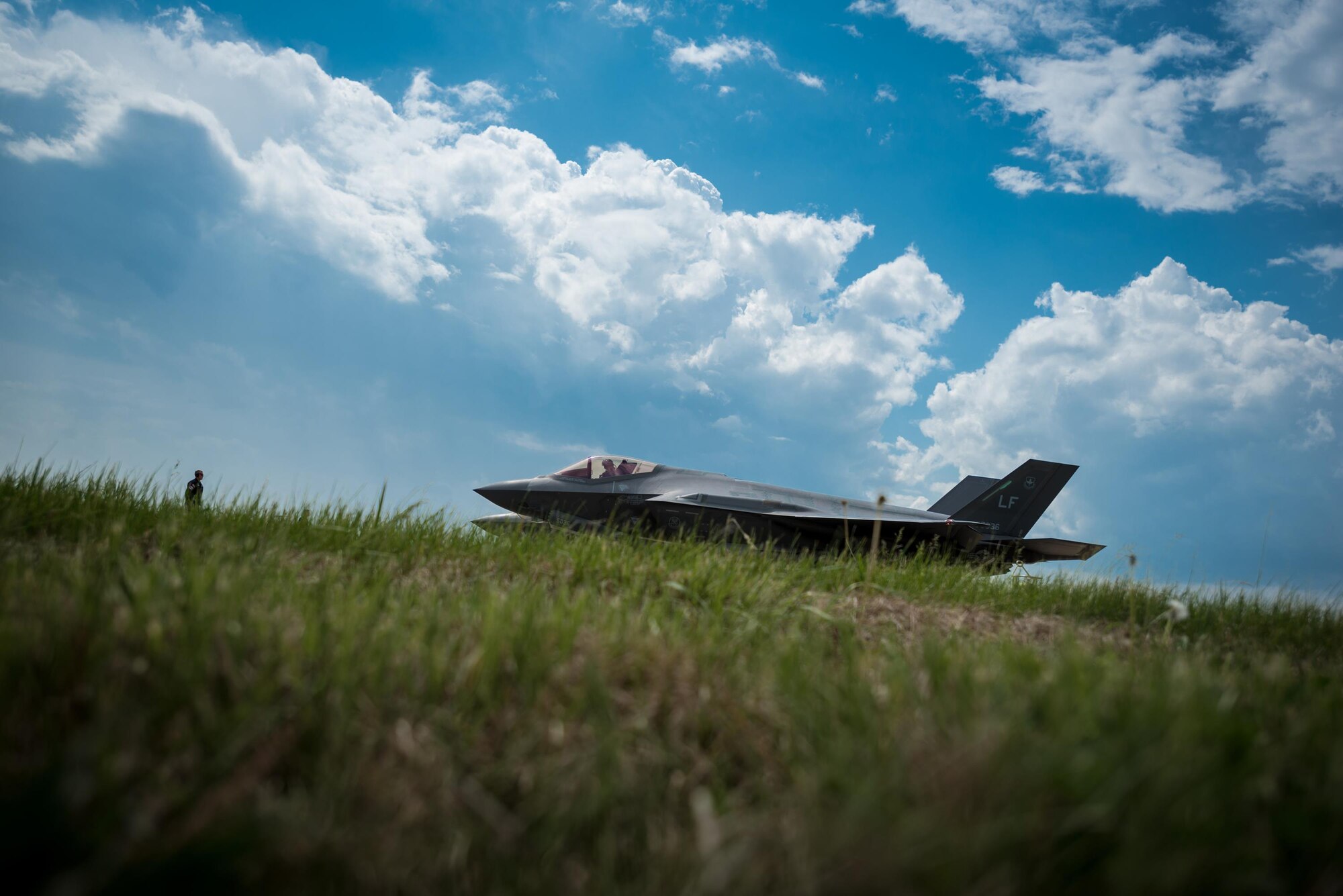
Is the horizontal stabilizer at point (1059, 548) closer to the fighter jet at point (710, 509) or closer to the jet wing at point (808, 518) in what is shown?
the fighter jet at point (710, 509)

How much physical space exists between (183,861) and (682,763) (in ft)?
5.12

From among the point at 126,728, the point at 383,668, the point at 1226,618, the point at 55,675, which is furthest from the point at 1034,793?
the point at 1226,618

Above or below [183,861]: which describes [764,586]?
above

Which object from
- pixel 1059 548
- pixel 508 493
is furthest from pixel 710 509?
pixel 1059 548

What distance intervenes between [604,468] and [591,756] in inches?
523

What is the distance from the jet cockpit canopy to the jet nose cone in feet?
2.71

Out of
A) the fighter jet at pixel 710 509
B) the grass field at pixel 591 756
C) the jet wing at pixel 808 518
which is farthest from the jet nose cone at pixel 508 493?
the grass field at pixel 591 756

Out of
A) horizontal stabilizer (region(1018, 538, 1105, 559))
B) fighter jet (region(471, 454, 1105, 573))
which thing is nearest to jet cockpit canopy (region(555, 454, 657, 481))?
fighter jet (region(471, 454, 1105, 573))

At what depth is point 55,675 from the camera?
2.38m

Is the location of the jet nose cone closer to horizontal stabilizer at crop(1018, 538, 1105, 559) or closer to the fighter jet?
the fighter jet

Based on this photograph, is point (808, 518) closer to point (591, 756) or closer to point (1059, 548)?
point (1059, 548)

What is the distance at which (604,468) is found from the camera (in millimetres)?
15539

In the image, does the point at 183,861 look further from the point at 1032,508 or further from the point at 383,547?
the point at 1032,508

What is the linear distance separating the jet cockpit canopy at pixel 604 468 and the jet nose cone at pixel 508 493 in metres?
0.83
